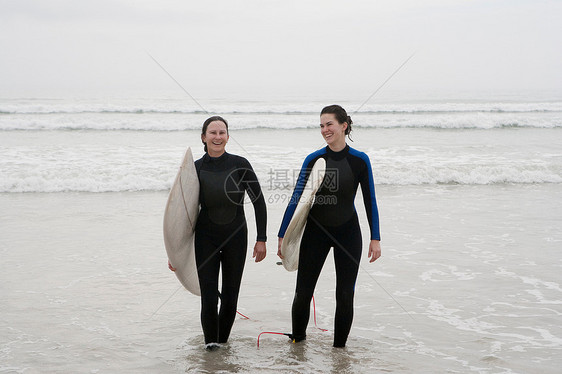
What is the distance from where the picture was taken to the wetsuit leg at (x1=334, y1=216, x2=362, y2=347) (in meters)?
3.66

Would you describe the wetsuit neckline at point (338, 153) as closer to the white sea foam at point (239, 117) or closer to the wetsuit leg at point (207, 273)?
the wetsuit leg at point (207, 273)

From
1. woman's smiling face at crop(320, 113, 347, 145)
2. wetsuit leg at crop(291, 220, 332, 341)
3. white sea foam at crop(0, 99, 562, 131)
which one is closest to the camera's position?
woman's smiling face at crop(320, 113, 347, 145)

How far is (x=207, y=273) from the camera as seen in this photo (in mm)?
3652

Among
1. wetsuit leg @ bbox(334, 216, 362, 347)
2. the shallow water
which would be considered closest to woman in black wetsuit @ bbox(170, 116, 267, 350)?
the shallow water

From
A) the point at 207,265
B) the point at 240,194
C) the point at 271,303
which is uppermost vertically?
the point at 240,194

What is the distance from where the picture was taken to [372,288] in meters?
5.30

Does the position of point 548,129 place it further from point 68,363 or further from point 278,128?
point 68,363

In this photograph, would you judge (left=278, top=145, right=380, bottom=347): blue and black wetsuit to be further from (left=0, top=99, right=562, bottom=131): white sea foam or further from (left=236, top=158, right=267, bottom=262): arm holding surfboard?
(left=0, top=99, right=562, bottom=131): white sea foam

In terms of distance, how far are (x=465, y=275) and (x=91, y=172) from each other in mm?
8328

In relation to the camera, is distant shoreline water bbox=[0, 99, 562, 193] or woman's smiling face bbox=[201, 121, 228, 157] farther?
distant shoreline water bbox=[0, 99, 562, 193]

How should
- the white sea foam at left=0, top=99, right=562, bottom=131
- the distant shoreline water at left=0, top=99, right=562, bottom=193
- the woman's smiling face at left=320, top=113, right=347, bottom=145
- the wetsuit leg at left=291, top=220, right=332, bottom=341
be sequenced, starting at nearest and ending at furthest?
the woman's smiling face at left=320, top=113, right=347, bottom=145 → the wetsuit leg at left=291, top=220, right=332, bottom=341 → the distant shoreline water at left=0, top=99, right=562, bottom=193 → the white sea foam at left=0, top=99, right=562, bottom=131

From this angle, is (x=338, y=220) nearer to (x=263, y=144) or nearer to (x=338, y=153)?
(x=338, y=153)

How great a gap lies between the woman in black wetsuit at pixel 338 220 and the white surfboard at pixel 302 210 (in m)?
0.04

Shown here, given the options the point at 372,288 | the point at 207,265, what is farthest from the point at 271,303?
the point at 207,265
